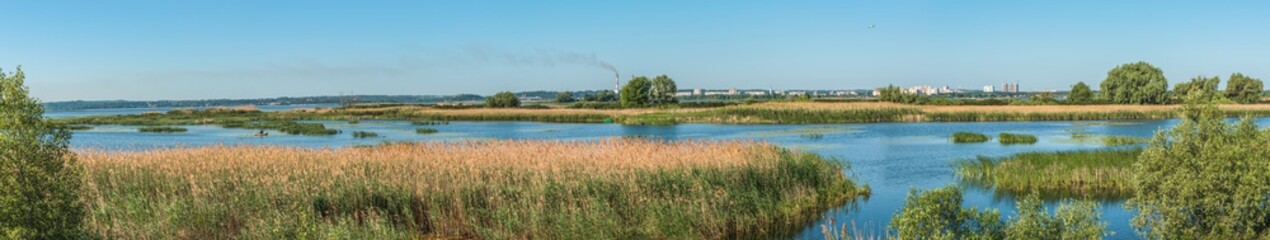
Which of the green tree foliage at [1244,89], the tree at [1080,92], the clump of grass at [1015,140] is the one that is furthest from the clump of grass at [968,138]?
the green tree foliage at [1244,89]

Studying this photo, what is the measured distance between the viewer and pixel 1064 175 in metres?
21.9

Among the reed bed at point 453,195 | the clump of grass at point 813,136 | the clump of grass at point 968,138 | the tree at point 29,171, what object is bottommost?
the clump of grass at point 813,136

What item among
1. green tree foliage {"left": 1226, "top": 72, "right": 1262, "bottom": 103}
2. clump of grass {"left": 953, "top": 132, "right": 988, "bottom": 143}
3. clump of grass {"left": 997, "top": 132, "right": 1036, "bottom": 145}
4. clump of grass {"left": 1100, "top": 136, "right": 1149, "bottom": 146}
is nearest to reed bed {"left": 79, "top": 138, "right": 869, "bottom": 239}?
clump of grass {"left": 1100, "top": 136, "right": 1149, "bottom": 146}

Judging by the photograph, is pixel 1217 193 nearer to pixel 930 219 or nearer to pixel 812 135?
pixel 930 219

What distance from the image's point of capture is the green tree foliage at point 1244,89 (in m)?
103

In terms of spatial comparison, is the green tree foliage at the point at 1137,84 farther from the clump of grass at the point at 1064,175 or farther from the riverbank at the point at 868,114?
the clump of grass at the point at 1064,175

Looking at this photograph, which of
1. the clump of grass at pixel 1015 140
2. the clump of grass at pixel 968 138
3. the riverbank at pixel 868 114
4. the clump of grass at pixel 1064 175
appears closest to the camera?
the clump of grass at pixel 1064 175

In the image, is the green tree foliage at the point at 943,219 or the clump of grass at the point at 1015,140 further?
the clump of grass at the point at 1015,140

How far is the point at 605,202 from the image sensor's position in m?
14.4

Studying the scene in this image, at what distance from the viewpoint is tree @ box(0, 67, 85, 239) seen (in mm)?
8008

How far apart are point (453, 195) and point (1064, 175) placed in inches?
621

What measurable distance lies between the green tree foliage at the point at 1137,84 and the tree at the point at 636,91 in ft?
191

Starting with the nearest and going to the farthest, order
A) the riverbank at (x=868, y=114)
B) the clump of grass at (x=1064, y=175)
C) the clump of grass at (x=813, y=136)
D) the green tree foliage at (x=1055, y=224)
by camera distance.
Answer: the green tree foliage at (x=1055, y=224) < the clump of grass at (x=1064, y=175) < the clump of grass at (x=813, y=136) < the riverbank at (x=868, y=114)

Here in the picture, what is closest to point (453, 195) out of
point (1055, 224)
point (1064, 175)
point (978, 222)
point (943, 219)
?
point (943, 219)
